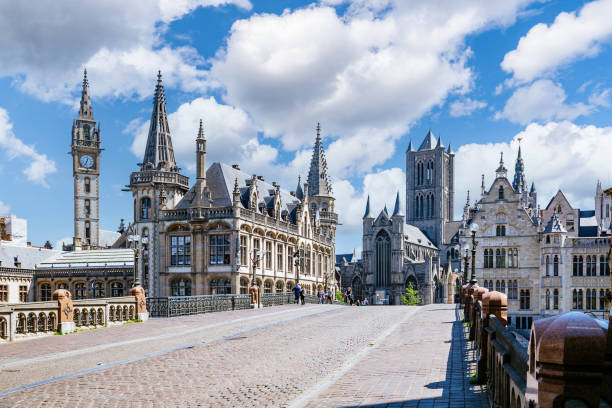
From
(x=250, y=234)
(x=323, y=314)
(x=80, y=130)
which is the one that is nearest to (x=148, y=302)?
(x=323, y=314)

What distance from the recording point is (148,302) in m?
30.0

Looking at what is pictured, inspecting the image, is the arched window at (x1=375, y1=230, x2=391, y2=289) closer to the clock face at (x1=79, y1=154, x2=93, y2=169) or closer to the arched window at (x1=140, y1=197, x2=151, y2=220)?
the clock face at (x1=79, y1=154, x2=93, y2=169)

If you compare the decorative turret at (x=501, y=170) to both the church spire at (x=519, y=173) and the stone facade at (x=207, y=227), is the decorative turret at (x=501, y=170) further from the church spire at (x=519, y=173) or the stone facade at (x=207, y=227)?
the church spire at (x=519, y=173)

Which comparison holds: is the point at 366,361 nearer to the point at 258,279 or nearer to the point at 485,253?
the point at 258,279

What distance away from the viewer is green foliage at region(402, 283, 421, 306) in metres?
99.9

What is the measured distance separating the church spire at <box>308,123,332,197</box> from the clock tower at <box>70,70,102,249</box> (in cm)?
3236

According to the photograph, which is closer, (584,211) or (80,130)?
(584,211)

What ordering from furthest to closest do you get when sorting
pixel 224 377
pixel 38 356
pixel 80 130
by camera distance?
1. pixel 80 130
2. pixel 38 356
3. pixel 224 377

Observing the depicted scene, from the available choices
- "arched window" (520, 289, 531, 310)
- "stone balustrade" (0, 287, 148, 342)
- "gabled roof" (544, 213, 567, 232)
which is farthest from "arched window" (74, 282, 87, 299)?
"gabled roof" (544, 213, 567, 232)

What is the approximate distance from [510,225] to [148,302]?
137 feet

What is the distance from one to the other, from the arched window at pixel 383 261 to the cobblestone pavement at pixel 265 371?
87.8 m

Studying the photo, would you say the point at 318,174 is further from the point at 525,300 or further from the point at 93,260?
the point at 525,300

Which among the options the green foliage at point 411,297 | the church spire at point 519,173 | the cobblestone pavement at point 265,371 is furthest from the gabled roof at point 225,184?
the church spire at point 519,173

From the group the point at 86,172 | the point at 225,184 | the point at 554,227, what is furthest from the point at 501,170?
the point at 86,172
